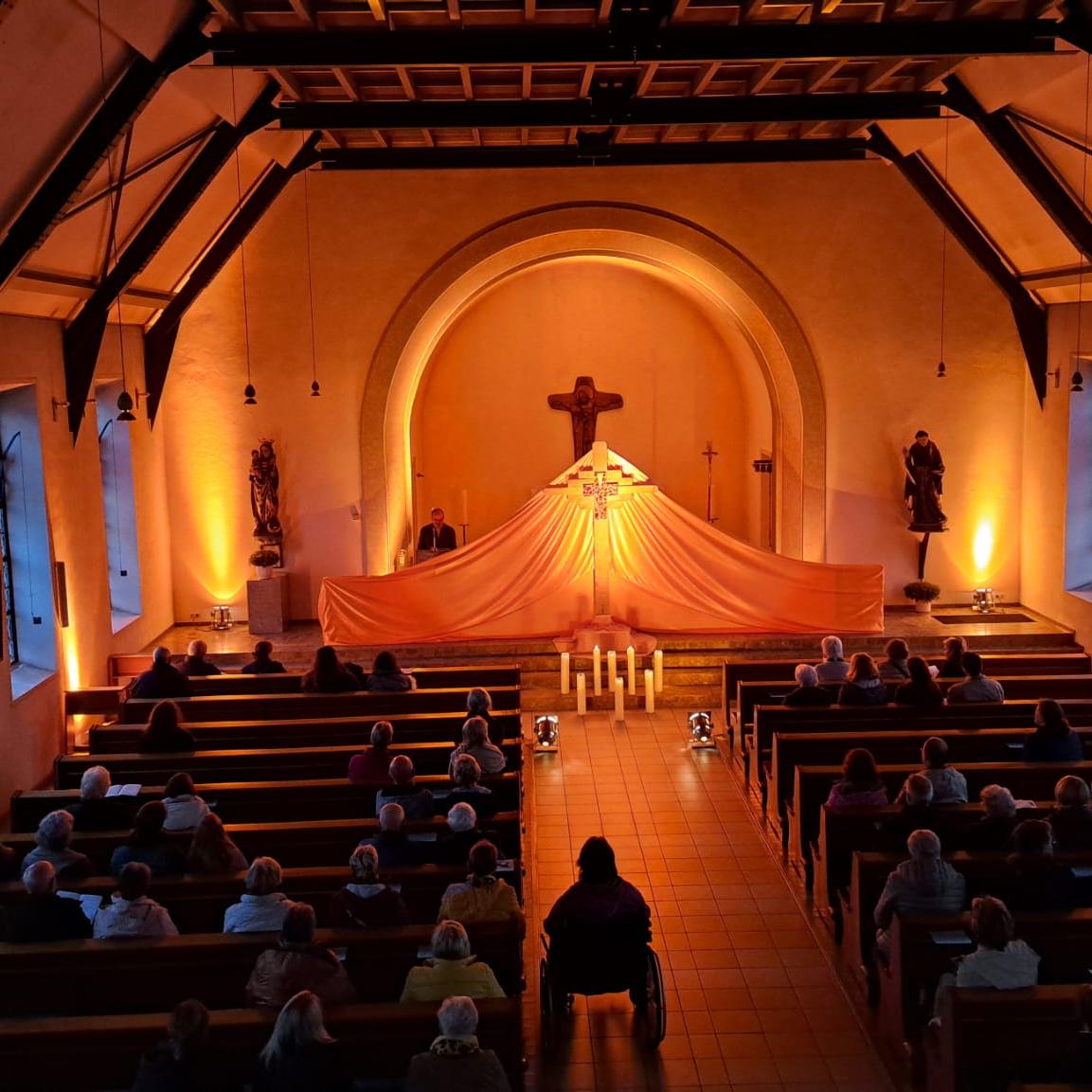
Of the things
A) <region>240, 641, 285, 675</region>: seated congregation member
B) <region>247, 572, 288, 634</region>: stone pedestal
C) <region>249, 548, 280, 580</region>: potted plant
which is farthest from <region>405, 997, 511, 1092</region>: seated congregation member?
<region>249, 548, 280, 580</region>: potted plant

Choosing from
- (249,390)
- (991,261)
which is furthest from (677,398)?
(249,390)

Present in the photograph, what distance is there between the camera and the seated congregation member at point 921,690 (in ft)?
32.0

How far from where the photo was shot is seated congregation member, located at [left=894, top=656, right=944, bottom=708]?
9.75 metres

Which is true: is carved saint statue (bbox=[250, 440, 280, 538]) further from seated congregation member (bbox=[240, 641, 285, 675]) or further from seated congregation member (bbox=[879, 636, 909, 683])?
→ seated congregation member (bbox=[879, 636, 909, 683])

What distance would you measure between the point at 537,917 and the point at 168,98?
6156mm

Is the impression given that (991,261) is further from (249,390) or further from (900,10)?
(249,390)

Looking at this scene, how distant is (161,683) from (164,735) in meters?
1.47

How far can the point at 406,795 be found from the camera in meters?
7.86

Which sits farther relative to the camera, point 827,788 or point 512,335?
point 512,335

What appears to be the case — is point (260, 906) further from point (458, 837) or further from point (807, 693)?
point (807, 693)

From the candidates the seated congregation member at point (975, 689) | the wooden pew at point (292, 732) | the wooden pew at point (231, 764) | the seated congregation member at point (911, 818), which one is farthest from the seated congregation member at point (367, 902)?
the seated congregation member at point (975, 689)

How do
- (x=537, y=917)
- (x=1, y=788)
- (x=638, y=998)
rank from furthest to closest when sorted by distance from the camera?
1. (x=1, y=788)
2. (x=537, y=917)
3. (x=638, y=998)

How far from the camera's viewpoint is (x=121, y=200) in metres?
10.6

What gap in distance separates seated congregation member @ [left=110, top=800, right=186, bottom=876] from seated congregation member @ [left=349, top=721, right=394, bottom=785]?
161 centimetres
